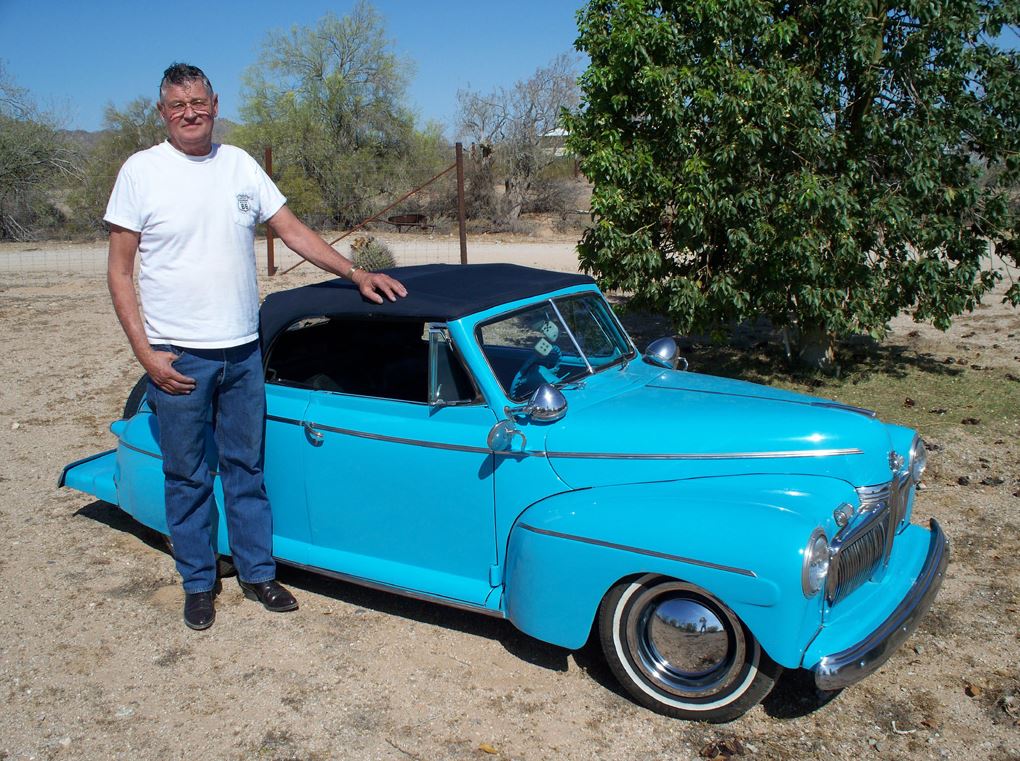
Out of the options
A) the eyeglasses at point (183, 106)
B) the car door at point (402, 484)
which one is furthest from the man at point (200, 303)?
the car door at point (402, 484)

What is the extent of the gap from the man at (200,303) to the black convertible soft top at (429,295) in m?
0.10

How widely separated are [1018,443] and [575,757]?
4.76 metres

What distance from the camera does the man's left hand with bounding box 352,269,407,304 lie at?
3816mm

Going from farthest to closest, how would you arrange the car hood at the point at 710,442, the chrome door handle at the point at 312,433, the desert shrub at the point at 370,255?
A: the desert shrub at the point at 370,255, the chrome door handle at the point at 312,433, the car hood at the point at 710,442

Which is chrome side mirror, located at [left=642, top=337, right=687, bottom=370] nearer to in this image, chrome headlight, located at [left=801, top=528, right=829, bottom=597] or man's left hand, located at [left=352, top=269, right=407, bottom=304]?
man's left hand, located at [left=352, top=269, right=407, bottom=304]

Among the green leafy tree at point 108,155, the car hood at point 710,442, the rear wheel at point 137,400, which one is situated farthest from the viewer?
the green leafy tree at point 108,155

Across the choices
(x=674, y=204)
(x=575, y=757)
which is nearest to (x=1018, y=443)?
(x=674, y=204)

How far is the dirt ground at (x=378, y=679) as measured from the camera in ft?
10.3

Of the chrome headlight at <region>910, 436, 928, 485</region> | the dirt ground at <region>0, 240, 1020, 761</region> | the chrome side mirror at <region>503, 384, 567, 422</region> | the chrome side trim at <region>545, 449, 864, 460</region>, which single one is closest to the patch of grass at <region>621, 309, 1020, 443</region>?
the dirt ground at <region>0, 240, 1020, 761</region>

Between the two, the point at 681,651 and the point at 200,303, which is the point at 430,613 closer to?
the point at 681,651

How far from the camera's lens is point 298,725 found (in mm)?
3281

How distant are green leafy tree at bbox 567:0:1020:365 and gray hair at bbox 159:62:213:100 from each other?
12.7ft

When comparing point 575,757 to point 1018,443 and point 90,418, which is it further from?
point 90,418

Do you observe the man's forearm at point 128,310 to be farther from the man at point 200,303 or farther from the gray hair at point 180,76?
the gray hair at point 180,76
